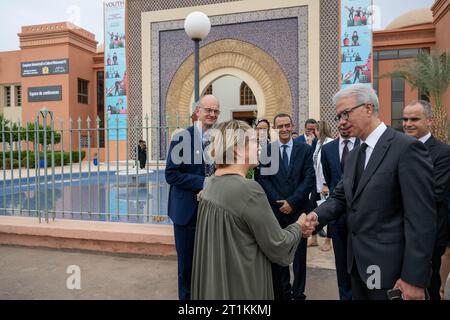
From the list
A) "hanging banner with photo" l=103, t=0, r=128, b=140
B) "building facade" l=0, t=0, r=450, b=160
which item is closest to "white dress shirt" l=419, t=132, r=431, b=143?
"building facade" l=0, t=0, r=450, b=160

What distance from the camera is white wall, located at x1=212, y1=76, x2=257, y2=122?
20531 mm

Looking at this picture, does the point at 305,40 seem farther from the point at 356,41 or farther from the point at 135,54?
the point at 135,54

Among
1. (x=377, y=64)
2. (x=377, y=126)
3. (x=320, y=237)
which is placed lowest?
(x=320, y=237)

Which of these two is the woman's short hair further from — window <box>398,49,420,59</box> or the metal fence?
window <box>398,49,420,59</box>

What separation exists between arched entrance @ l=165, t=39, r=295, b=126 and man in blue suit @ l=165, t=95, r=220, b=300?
11.9m

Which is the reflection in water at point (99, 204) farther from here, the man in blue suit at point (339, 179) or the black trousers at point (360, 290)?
the black trousers at point (360, 290)

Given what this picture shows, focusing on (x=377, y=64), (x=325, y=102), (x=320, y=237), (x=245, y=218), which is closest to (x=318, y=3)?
(x=325, y=102)

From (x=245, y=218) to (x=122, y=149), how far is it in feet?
53.9

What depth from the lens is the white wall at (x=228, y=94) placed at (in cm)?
2053

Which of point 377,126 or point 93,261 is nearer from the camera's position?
point 377,126

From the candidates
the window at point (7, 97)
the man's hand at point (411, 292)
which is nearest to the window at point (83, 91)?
the window at point (7, 97)
